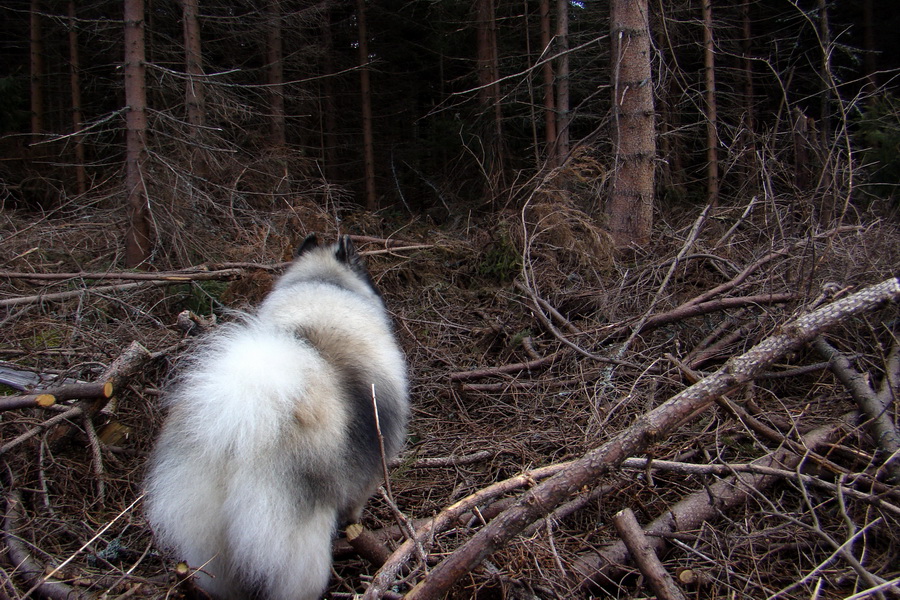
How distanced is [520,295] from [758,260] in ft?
7.33

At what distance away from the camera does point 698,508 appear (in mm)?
2828

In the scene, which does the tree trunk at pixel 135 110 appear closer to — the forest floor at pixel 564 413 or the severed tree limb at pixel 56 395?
the forest floor at pixel 564 413

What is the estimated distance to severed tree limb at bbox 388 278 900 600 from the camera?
2107mm

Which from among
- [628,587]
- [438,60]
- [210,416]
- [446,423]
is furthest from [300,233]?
[438,60]

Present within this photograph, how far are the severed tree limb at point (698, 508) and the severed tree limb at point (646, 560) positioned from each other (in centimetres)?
25

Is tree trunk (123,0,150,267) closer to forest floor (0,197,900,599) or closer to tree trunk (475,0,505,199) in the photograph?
forest floor (0,197,900,599)

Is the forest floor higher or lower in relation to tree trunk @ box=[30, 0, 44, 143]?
lower

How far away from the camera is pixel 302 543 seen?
228 centimetres

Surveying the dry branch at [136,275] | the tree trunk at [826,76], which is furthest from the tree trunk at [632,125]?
the dry branch at [136,275]

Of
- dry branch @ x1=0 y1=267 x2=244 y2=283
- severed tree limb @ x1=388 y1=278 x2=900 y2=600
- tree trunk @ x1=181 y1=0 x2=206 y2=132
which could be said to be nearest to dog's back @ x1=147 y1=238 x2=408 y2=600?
severed tree limb @ x1=388 y1=278 x2=900 y2=600

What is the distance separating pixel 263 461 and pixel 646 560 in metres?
1.72

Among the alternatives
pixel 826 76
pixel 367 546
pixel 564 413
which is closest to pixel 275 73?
pixel 826 76

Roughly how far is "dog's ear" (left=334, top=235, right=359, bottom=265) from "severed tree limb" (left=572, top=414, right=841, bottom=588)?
8.34 feet

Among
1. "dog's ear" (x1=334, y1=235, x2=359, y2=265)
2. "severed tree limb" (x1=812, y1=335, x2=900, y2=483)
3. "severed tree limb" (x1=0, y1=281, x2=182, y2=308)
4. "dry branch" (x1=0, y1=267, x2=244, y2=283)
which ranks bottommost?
"severed tree limb" (x1=812, y1=335, x2=900, y2=483)
